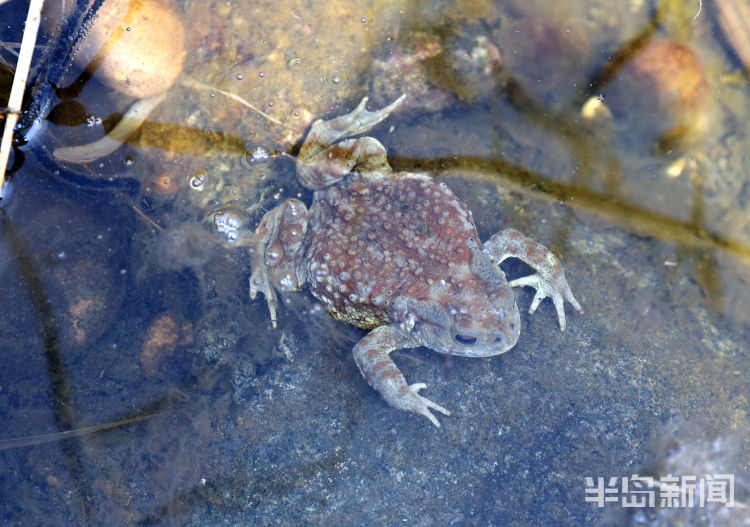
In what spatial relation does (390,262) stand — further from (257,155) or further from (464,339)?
(257,155)

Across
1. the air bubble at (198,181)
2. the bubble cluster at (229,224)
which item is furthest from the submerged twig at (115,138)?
the bubble cluster at (229,224)

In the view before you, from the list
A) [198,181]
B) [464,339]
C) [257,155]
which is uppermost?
[257,155]

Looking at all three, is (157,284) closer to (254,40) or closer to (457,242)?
(254,40)

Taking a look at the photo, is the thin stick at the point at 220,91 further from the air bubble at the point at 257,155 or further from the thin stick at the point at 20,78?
the thin stick at the point at 20,78

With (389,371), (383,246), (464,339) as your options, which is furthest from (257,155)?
(464,339)

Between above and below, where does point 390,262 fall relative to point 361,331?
above
